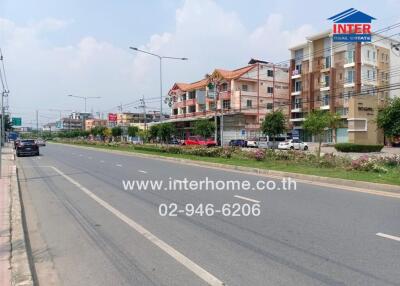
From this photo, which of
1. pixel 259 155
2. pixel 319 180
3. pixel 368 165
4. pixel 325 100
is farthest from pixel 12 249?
pixel 325 100

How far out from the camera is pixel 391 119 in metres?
18.5

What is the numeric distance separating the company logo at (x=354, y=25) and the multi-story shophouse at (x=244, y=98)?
38.2 metres

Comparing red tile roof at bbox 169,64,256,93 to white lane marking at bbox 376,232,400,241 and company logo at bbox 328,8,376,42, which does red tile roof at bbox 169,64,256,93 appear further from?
white lane marking at bbox 376,232,400,241

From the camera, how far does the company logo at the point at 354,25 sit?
28.8 metres

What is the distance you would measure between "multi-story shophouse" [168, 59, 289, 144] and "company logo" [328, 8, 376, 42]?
38.2 m

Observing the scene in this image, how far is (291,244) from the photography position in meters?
6.55

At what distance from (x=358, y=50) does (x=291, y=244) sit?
6210 cm

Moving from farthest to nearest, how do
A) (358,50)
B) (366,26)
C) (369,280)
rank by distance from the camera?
1. (358,50)
2. (366,26)
3. (369,280)

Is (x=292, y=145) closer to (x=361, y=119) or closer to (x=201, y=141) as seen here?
(x=361, y=119)

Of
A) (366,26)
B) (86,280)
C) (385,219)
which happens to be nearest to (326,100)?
(366,26)

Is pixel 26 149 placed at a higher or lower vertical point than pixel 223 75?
lower

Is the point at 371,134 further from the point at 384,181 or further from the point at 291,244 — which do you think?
the point at 291,244

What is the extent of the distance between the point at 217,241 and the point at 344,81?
207ft

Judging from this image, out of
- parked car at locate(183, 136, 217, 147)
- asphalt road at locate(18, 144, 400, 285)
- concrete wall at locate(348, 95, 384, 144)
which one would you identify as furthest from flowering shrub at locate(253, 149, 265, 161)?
concrete wall at locate(348, 95, 384, 144)
